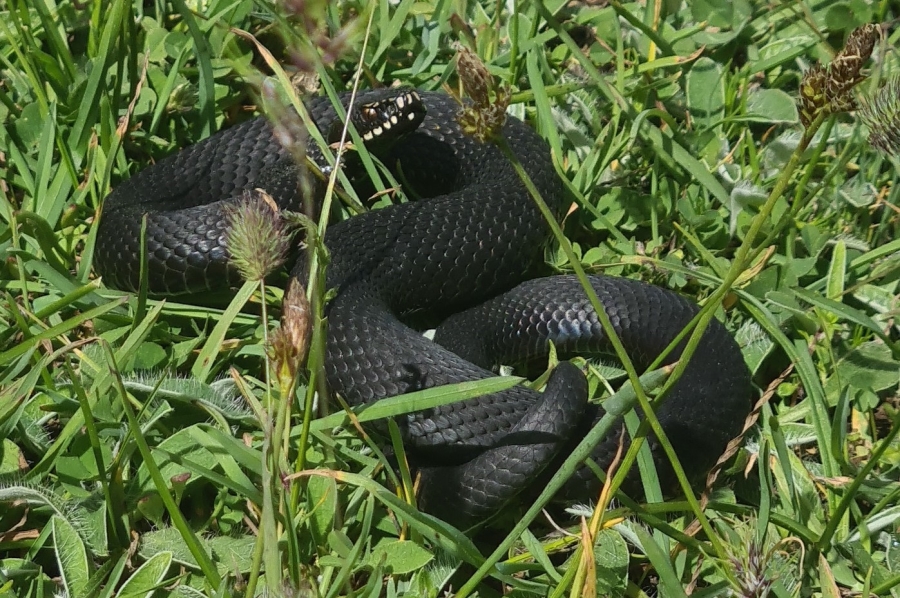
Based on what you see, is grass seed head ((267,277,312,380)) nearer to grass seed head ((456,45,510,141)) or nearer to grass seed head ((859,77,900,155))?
grass seed head ((456,45,510,141))

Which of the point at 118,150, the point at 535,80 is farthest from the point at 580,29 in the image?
the point at 118,150

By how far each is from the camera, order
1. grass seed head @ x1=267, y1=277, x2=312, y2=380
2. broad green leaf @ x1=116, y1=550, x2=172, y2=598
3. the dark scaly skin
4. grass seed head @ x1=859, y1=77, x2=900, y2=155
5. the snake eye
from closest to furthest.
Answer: grass seed head @ x1=267, y1=277, x2=312, y2=380, grass seed head @ x1=859, y1=77, x2=900, y2=155, broad green leaf @ x1=116, y1=550, x2=172, y2=598, the dark scaly skin, the snake eye

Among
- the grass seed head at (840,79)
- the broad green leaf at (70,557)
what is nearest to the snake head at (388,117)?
the broad green leaf at (70,557)

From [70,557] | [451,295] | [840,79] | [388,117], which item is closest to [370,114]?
[388,117]

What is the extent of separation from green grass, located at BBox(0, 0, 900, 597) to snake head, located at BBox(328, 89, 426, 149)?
33 cm

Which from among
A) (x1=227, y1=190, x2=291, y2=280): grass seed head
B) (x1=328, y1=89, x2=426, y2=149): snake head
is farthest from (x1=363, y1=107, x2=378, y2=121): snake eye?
(x1=227, y1=190, x2=291, y2=280): grass seed head

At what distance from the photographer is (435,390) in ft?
8.20

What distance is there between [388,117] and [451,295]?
890 millimetres

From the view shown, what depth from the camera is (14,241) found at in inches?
140

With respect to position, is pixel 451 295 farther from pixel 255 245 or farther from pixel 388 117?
pixel 255 245

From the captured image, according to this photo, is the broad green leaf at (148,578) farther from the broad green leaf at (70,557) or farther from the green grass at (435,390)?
the broad green leaf at (70,557)

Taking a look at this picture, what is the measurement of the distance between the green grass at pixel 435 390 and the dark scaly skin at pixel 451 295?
0.14m

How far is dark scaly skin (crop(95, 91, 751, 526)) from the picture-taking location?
9.14 ft

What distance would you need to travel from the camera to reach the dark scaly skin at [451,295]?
2787mm
